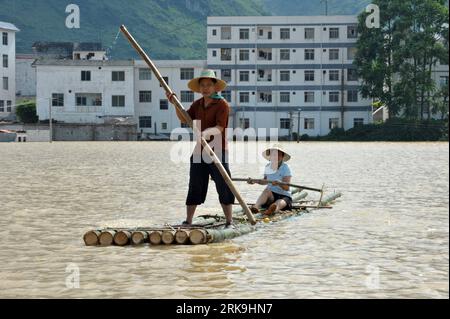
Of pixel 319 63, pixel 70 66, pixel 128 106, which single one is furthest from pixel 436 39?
pixel 70 66

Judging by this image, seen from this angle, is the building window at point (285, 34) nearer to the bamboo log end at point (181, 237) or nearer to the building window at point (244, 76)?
the building window at point (244, 76)

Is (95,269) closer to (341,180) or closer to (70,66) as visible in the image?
(341,180)

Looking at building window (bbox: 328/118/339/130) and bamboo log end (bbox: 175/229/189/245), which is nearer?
bamboo log end (bbox: 175/229/189/245)

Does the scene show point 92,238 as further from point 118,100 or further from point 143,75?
point 143,75

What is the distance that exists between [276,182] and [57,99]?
219 feet

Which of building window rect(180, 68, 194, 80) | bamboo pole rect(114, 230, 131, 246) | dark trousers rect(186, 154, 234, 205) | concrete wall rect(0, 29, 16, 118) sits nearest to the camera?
bamboo pole rect(114, 230, 131, 246)

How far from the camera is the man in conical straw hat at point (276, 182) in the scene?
13.1 m

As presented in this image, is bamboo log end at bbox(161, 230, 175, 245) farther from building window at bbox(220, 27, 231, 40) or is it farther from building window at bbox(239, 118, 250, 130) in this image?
building window at bbox(220, 27, 231, 40)

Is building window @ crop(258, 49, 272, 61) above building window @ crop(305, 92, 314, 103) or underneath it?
above

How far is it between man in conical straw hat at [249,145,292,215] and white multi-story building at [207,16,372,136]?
6492 centimetres

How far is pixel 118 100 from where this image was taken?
255 feet

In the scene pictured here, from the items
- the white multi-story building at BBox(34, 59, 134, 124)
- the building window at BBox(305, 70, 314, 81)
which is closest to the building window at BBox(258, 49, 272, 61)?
the building window at BBox(305, 70, 314, 81)

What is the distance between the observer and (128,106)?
77.5m

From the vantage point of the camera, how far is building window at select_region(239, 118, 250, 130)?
77812 mm
